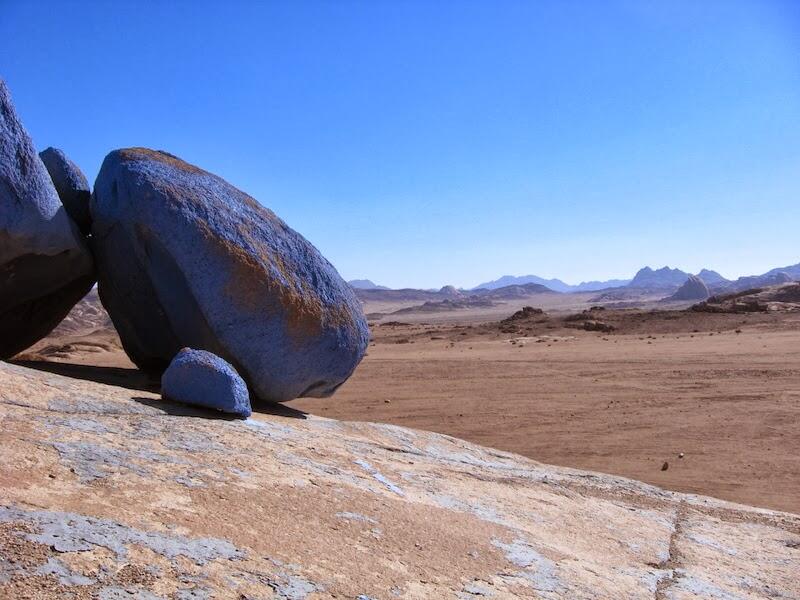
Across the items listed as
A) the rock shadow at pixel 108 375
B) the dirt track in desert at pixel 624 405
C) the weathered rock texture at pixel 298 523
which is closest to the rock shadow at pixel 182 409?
the weathered rock texture at pixel 298 523

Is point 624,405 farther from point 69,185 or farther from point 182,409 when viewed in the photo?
point 69,185

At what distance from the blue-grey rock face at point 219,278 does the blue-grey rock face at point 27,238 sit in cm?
47

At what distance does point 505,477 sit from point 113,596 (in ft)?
12.3

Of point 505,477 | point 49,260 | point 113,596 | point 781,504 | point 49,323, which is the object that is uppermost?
point 49,260

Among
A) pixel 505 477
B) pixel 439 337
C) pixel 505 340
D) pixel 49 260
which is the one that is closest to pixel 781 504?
pixel 505 477

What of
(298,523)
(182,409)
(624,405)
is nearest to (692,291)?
(624,405)

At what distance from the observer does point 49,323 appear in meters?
7.19

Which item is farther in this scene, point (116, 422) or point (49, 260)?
point (49, 260)

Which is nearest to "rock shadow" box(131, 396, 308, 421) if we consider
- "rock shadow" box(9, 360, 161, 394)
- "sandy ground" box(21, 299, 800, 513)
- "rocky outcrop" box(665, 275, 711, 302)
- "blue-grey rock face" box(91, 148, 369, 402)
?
"rock shadow" box(9, 360, 161, 394)

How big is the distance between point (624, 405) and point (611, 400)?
459 millimetres

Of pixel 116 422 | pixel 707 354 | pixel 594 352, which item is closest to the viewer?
pixel 116 422

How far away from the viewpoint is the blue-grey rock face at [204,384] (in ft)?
16.4

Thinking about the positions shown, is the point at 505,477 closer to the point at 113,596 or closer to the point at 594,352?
the point at 113,596

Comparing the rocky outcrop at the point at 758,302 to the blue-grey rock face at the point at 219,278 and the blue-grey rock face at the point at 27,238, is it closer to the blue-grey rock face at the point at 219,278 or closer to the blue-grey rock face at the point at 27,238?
the blue-grey rock face at the point at 219,278
